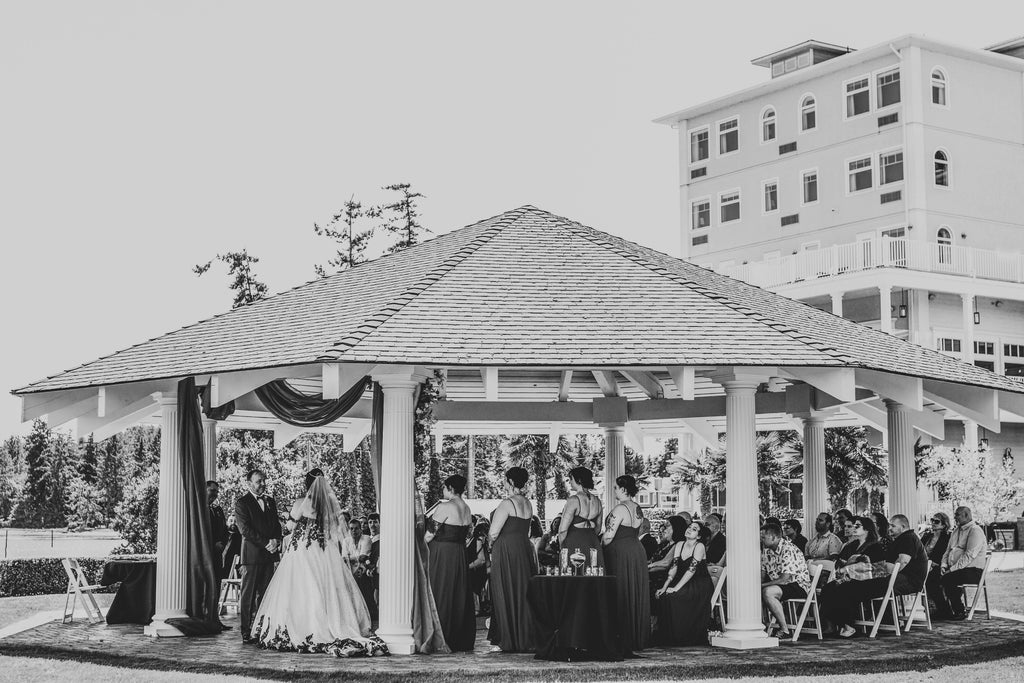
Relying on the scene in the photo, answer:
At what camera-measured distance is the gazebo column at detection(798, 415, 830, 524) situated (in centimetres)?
2016

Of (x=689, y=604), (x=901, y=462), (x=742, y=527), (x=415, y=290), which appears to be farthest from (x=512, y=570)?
(x=901, y=462)

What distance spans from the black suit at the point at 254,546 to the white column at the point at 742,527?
5.25 m

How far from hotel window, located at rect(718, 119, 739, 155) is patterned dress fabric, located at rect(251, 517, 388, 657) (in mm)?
38683

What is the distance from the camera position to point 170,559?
1565 centimetres

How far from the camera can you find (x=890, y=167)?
44.5 m

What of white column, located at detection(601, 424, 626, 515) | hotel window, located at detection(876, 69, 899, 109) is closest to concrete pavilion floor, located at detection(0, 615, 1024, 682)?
white column, located at detection(601, 424, 626, 515)

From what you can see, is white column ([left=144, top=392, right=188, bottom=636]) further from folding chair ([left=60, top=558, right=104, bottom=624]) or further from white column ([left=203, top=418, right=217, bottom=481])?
white column ([left=203, top=418, right=217, bottom=481])

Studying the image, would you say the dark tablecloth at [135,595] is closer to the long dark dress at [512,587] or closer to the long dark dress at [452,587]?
the long dark dress at [452,587]

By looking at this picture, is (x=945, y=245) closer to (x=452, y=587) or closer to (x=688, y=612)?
(x=688, y=612)

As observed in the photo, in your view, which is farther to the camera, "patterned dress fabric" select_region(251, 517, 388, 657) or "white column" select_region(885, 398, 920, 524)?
"white column" select_region(885, 398, 920, 524)

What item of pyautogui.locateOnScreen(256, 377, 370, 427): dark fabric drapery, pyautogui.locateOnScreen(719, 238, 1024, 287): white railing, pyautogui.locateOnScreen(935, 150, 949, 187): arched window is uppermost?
pyautogui.locateOnScreen(935, 150, 949, 187): arched window

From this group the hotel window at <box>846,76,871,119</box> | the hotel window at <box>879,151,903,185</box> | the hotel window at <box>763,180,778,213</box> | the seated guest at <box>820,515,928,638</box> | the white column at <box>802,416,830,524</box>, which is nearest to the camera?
the seated guest at <box>820,515,928,638</box>

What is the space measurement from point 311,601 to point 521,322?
3789 mm

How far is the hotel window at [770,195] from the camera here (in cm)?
4872
